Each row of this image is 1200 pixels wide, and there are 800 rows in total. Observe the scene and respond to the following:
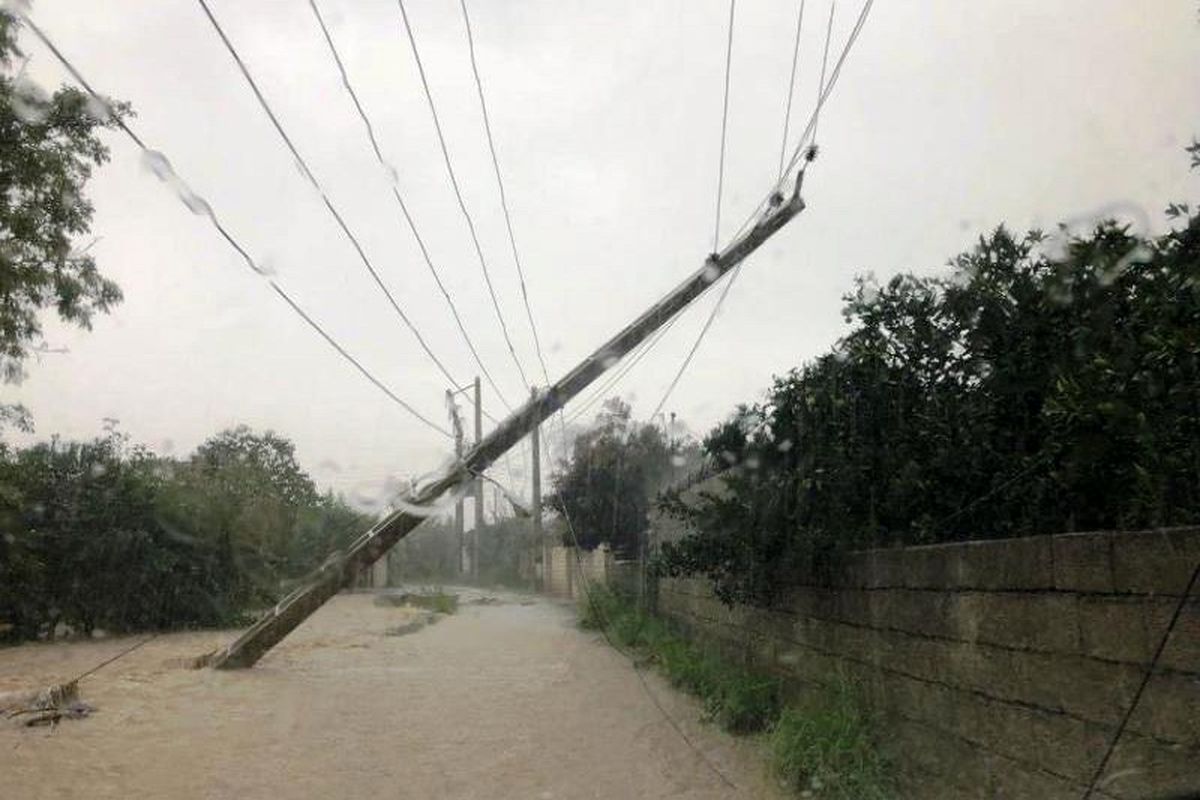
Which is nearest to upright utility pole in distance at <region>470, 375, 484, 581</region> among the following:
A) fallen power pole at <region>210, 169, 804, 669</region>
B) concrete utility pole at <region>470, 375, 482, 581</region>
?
concrete utility pole at <region>470, 375, 482, 581</region>

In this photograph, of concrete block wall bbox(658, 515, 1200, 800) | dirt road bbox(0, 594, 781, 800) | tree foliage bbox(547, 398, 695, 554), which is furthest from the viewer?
tree foliage bbox(547, 398, 695, 554)

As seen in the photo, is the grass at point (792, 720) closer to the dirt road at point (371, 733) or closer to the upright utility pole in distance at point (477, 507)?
the dirt road at point (371, 733)

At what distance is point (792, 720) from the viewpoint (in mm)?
7898

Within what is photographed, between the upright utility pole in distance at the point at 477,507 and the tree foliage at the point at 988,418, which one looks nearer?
the tree foliage at the point at 988,418

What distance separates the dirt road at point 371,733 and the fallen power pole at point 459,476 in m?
0.62

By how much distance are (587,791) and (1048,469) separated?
4.18m

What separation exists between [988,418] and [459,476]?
437 inches

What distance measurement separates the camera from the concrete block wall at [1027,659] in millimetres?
4320

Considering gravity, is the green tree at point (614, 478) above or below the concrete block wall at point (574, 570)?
above

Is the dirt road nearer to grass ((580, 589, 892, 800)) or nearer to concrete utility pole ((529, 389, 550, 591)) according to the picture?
grass ((580, 589, 892, 800))

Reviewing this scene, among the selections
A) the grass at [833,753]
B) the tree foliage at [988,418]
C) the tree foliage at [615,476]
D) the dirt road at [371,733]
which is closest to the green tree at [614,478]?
the tree foliage at [615,476]

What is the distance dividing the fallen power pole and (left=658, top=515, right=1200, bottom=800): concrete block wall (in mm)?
8195

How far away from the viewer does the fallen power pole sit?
51.8ft

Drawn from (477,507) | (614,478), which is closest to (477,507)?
(477,507)
